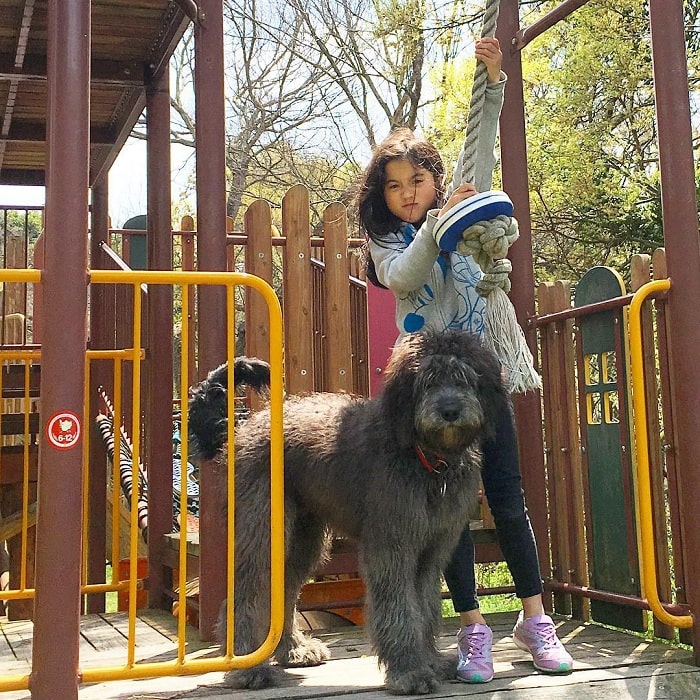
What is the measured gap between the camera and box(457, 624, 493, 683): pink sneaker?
9.91ft

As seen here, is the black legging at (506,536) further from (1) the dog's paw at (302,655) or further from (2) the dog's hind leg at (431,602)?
(1) the dog's paw at (302,655)

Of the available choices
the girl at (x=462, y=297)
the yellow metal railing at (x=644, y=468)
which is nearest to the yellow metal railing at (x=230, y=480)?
the girl at (x=462, y=297)

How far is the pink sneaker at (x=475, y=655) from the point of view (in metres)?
3.02

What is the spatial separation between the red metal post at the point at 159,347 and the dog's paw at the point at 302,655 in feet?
5.01

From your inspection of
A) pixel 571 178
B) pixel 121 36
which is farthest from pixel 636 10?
pixel 121 36

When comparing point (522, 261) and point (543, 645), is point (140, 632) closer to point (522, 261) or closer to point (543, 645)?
point (543, 645)

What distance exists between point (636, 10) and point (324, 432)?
424 inches

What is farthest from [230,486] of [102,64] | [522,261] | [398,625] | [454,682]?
[102,64]

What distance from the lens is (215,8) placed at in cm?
382

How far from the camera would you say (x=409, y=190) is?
3.33 m

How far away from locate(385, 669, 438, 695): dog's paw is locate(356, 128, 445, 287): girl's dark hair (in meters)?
1.44

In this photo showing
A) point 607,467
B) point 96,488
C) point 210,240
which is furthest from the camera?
point 96,488

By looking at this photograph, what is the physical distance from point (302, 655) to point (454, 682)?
647mm

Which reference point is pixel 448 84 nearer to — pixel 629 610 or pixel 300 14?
pixel 300 14
